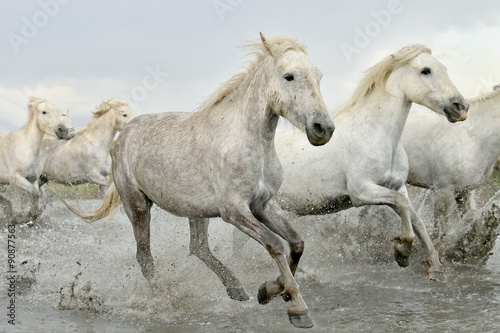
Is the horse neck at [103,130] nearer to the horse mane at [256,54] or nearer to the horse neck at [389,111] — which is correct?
the horse neck at [389,111]

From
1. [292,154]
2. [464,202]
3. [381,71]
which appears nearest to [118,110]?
[292,154]

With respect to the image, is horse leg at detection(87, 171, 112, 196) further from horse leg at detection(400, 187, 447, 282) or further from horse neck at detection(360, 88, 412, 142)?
horse leg at detection(400, 187, 447, 282)

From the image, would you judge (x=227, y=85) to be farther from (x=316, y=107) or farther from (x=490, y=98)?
(x=490, y=98)

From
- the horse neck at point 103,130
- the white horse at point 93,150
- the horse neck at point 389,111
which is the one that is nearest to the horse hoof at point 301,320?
the horse neck at point 389,111

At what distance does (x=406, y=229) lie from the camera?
5.42 metres

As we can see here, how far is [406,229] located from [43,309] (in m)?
3.06

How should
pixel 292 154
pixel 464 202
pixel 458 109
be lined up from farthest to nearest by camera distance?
pixel 464 202 < pixel 292 154 < pixel 458 109

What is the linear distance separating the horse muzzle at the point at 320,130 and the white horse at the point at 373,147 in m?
1.88

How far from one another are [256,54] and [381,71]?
6.50 ft

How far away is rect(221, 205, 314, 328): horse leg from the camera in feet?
12.6

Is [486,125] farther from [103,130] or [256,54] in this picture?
[103,130]

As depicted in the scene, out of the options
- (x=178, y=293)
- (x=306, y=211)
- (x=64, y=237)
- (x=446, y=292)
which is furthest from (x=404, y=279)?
(x=64, y=237)

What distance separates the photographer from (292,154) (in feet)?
21.0

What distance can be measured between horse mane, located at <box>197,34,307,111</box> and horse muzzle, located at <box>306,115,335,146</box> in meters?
0.62
